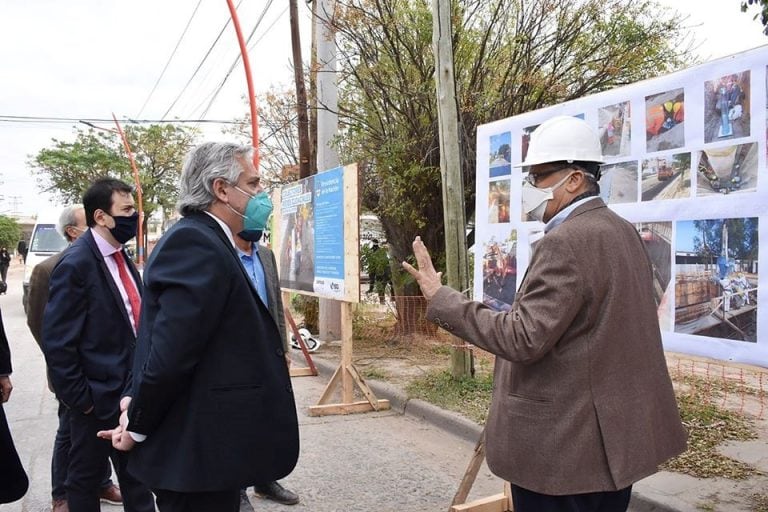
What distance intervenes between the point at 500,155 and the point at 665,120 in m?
1.21

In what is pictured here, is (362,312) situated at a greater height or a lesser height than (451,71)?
lesser

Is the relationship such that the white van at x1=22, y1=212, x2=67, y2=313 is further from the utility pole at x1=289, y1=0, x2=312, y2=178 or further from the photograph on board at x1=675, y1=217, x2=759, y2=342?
the photograph on board at x1=675, y1=217, x2=759, y2=342

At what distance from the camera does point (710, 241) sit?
9.80ft

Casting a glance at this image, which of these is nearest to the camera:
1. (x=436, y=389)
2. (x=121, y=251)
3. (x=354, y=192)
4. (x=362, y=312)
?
(x=121, y=251)

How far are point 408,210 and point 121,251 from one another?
6.15 meters

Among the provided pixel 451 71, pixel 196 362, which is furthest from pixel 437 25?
pixel 196 362

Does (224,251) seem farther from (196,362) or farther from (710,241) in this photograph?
(710,241)

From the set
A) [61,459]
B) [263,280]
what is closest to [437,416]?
[263,280]

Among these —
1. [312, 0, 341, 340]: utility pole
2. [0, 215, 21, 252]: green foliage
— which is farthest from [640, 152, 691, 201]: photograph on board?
[0, 215, 21, 252]: green foliage

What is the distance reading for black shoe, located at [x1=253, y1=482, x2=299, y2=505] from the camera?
4047 millimetres

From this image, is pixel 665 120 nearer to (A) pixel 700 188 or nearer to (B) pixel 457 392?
(A) pixel 700 188

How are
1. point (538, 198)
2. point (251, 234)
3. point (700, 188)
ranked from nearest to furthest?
point (538, 198) < point (251, 234) < point (700, 188)

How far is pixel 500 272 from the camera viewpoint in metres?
4.21

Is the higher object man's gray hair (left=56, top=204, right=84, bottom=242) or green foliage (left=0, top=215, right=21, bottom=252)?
green foliage (left=0, top=215, right=21, bottom=252)
